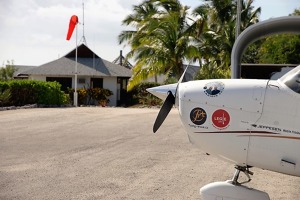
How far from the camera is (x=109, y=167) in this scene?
8023 mm

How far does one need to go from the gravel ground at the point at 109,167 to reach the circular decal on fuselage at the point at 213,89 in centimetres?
200

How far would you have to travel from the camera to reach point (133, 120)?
661 inches

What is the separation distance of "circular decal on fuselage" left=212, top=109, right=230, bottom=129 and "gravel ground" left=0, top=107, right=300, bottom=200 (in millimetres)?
1802

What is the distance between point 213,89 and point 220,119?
1.17 feet

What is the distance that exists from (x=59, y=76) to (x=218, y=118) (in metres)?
29.9

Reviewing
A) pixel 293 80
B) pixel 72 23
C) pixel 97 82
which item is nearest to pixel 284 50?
pixel 72 23

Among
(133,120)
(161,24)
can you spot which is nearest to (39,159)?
(133,120)

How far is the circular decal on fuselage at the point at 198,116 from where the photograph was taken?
4.83 metres

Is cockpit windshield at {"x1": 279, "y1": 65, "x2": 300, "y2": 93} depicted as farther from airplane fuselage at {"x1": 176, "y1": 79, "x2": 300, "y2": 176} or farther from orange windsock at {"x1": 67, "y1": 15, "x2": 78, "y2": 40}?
orange windsock at {"x1": 67, "y1": 15, "x2": 78, "y2": 40}

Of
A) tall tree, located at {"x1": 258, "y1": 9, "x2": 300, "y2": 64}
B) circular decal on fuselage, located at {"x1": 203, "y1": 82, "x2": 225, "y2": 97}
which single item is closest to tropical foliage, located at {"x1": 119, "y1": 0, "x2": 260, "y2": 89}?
tall tree, located at {"x1": 258, "y1": 9, "x2": 300, "y2": 64}

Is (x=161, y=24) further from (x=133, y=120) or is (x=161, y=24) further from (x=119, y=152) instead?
(x=119, y=152)

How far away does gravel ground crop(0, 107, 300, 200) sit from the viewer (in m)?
6.39

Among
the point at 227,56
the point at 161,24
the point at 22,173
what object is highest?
the point at 161,24

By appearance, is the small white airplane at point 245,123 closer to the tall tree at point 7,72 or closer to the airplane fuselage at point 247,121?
the airplane fuselage at point 247,121
